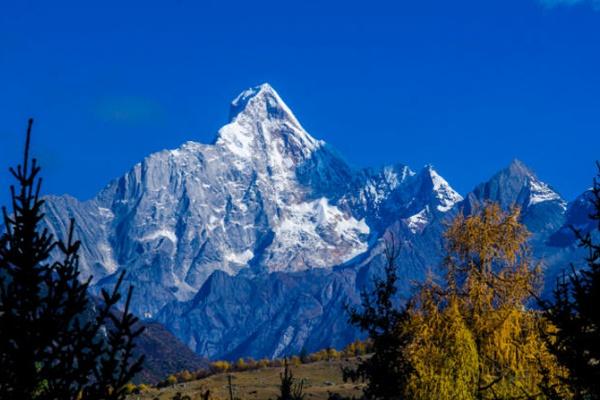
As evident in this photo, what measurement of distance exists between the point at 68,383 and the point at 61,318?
88 centimetres

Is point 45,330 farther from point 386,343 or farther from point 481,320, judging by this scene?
point 386,343

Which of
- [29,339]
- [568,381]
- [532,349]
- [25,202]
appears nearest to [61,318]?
[29,339]

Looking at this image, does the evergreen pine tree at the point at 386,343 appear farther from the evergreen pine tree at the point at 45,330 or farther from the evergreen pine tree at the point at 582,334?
the evergreen pine tree at the point at 45,330

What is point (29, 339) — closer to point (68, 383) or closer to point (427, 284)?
point (68, 383)

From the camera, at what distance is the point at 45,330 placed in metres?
10.6

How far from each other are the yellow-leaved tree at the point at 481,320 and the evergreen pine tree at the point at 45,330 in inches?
806

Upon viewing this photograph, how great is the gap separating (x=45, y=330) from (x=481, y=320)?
2285cm

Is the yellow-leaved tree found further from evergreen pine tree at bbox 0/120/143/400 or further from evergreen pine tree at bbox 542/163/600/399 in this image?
evergreen pine tree at bbox 0/120/143/400

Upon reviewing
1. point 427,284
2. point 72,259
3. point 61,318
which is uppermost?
point 427,284

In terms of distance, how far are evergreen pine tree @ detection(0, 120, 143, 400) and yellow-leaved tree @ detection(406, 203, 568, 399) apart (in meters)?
Result: 20.5

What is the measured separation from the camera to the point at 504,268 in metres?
32.2

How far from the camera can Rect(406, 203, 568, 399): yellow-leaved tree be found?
29516mm

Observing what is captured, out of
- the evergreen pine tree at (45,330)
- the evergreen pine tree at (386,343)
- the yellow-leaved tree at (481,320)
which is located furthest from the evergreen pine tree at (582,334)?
the evergreen pine tree at (386,343)

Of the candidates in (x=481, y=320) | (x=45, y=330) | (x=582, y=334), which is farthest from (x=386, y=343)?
(x=45, y=330)
